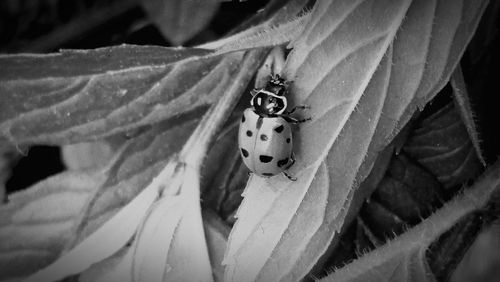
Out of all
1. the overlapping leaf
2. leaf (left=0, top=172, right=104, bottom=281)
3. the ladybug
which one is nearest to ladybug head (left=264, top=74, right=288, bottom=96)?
the ladybug

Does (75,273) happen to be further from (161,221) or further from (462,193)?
(462,193)

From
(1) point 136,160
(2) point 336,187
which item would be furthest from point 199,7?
(2) point 336,187

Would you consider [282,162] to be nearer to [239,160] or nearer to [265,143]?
[265,143]

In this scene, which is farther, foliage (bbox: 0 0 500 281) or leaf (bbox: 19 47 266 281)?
leaf (bbox: 19 47 266 281)

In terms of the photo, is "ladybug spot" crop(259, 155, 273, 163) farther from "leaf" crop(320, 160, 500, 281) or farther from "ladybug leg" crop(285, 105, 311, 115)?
"leaf" crop(320, 160, 500, 281)

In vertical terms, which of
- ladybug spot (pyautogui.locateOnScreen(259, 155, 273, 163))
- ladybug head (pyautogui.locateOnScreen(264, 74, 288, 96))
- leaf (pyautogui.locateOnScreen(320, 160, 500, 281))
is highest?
ladybug head (pyautogui.locateOnScreen(264, 74, 288, 96))

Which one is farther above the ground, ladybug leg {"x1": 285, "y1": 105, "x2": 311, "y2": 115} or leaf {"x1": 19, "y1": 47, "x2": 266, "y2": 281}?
ladybug leg {"x1": 285, "y1": 105, "x2": 311, "y2": 115}
